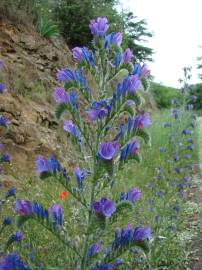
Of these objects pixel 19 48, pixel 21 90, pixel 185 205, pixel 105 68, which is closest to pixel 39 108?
pixel 21 90

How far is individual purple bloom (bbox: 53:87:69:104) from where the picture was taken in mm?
2564

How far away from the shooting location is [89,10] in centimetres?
1329

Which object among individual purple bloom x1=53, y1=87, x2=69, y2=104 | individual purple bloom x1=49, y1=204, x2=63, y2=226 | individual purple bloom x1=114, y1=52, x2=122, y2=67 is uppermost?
individual purple bloom x1=114, y1=52, x2=122, y2=67

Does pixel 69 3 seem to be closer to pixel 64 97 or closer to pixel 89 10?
pixel 89 10

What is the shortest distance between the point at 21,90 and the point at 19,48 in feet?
4.90

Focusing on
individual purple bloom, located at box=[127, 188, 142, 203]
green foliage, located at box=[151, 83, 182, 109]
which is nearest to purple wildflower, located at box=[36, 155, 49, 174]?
individual purple bloom, located at box=[127, 188, 142, 203]

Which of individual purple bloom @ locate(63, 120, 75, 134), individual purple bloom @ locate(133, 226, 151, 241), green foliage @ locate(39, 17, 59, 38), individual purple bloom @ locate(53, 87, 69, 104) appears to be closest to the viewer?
individual purple bloom @ locate(133, 226, 151, 241)

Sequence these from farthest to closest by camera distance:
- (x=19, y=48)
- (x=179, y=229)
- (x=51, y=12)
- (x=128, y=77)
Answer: (x=51, y=12) → (x=19, y=48) → (x=179, y=229) → (x=128, y=77)

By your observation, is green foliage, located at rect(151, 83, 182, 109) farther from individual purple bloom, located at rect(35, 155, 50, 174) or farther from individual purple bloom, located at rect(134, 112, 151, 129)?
individual purple bloom, located at rect(35, 155, 50, 174)

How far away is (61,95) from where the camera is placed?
2.57 meters

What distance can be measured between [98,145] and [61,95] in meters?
0.34

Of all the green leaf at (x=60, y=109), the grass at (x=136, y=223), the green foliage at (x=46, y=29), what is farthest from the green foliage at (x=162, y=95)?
the green leaf at (x=60, y=109)

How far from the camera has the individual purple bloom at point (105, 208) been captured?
234 centimetres

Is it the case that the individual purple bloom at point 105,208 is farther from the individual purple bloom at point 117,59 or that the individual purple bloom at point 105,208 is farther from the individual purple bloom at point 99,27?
the individual purple bloom at point 99,27
